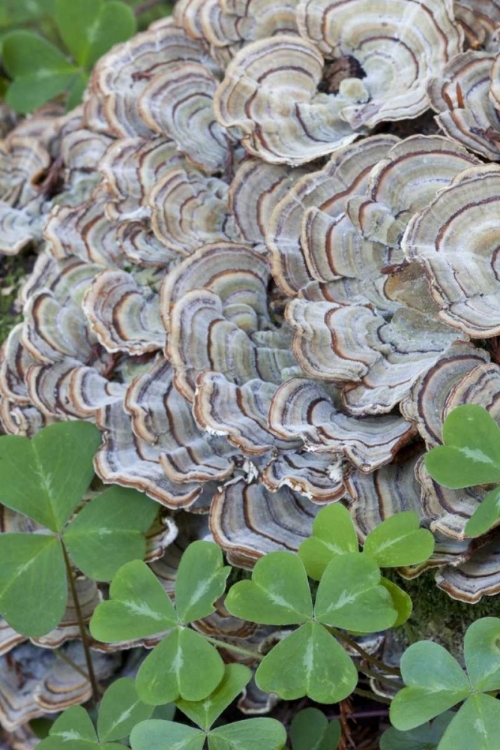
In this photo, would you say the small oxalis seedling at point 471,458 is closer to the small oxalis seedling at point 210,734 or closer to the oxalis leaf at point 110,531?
the small oxalis seedling at point 210,734

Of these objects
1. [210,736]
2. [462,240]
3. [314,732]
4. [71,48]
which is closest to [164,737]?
[210,736]

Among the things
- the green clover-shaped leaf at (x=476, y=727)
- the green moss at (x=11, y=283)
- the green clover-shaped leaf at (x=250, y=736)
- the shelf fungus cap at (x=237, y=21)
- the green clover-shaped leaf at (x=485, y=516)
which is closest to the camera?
the green clover-shaped leaf at (x=476, y=727)

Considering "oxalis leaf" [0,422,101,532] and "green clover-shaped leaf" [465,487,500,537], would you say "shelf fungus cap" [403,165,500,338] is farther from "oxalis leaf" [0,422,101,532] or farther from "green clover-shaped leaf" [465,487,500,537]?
"oxalis leaf" [0,422,101,532]

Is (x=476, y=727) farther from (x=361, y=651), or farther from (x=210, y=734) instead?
(x=210, y=734)

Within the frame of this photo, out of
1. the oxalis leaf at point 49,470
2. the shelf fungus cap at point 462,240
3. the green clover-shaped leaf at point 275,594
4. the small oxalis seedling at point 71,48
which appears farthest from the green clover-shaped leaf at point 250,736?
the small oxalis seedling at point 71,48

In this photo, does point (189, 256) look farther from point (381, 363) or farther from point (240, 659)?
point (240, 659)

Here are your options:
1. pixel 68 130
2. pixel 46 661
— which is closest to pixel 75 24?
pixel 68 130
